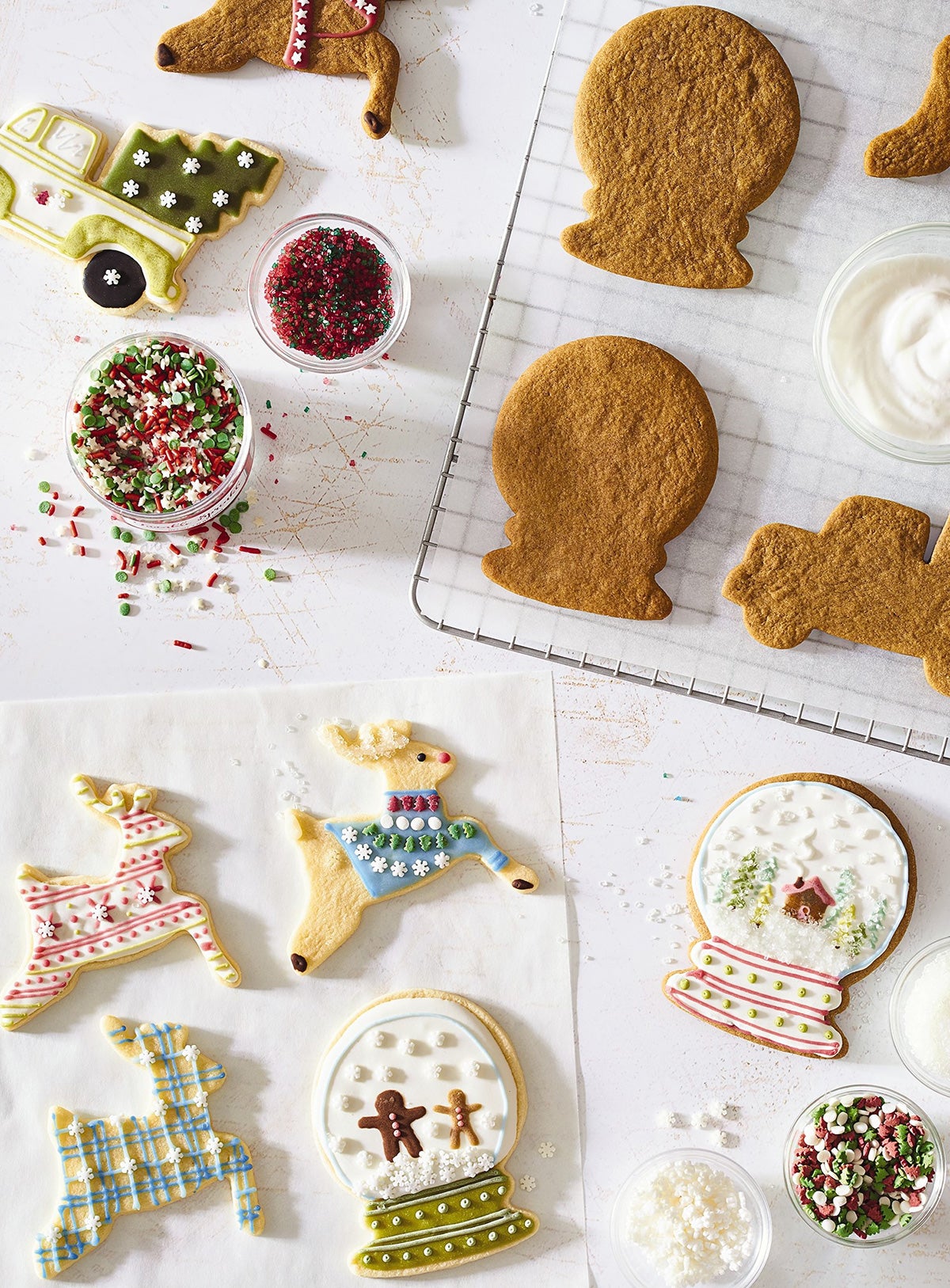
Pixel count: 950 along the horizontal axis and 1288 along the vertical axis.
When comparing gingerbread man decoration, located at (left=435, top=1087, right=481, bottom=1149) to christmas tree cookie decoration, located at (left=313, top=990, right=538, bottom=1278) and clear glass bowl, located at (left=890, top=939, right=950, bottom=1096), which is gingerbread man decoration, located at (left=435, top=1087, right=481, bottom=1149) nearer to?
christmas tree cookie decoration, located at (left=313, top=990, right=538, bottom=1278)

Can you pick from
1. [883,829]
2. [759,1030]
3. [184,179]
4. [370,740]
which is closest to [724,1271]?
[759,1030]

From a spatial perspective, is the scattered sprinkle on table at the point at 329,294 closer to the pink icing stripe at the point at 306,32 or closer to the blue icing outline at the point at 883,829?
the pink icing stripe at the point at 306,32

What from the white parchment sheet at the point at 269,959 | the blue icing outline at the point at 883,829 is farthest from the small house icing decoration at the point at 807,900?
the white parchment sheet at the point at 269,959

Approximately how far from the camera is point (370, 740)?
1.90 m

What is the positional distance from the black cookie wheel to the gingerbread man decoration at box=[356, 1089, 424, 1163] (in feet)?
4.84

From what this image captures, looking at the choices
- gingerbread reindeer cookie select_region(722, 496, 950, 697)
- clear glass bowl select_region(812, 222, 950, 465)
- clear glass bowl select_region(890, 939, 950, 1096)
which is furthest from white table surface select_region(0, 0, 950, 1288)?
clear glass bowl select_region(812, 222, 950, 465)

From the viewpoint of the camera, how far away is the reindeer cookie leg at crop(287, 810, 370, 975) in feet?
6.24

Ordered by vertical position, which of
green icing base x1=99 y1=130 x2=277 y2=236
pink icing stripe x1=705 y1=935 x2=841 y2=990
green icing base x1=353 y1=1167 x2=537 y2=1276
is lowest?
green icing base x1=353 y1=1167 x2=537 y2=1276

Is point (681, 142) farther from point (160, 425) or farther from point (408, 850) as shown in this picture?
point (408, 850)

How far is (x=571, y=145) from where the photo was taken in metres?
1.81

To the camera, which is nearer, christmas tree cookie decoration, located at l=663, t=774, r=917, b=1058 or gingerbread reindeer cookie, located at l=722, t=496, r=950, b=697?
gingerbread reindeer cookie, located at l=722, t=496, r=950, b=697

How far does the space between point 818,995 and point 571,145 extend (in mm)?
1538

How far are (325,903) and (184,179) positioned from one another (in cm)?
129

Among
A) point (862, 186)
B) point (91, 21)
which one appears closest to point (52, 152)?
point (91, 21)
